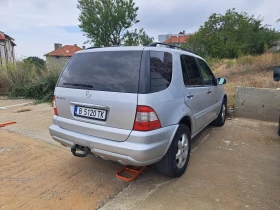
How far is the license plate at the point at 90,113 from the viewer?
232 cm

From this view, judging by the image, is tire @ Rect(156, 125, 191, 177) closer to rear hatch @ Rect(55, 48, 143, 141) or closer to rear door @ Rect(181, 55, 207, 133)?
rear door @ Rect(181, 55, 207, 133)

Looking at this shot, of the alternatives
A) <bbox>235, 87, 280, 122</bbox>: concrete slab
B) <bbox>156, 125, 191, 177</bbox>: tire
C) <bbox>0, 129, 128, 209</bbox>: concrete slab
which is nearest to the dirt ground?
<bbox>0, 129, 128, 209</bbox>: concrete slab

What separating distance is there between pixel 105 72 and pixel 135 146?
95cm

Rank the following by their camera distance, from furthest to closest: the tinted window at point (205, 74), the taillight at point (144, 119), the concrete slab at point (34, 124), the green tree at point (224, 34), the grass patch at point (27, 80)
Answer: the green tree at point (224, 34) → the grass patch at point (27, 80) → the concrete slab at point (34, 124) → the tinted window at point (205, 74) → the taillight at point (144, 119)

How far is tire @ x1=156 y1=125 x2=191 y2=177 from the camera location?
255 cm

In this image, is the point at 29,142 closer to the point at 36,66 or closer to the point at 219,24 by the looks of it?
the point at 36,66

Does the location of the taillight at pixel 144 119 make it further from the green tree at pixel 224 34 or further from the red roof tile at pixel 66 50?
the red roof tile at pixel 66 50

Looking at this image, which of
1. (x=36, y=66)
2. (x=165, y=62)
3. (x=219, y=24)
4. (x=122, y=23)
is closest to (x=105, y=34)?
(x=122, y=23)

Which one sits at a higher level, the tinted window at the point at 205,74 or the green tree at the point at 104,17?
the green tree at the point at 104,17

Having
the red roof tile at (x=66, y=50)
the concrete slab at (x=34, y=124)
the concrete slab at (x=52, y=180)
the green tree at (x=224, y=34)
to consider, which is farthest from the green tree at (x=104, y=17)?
the concrete slab at (x=52, y=180)

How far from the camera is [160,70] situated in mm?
2422

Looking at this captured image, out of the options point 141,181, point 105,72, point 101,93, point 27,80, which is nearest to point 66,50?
point 27,80

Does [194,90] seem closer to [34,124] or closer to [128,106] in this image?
[128,106]

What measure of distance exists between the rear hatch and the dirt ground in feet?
2.43
